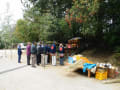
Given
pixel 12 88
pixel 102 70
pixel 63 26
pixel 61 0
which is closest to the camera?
pixel 12 88

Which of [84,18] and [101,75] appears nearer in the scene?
[101,75]

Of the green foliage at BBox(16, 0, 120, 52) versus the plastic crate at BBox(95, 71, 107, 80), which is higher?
the green foliage at BBox(16, 0, 120, 52)

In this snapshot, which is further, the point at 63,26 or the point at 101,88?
the point at 63,26

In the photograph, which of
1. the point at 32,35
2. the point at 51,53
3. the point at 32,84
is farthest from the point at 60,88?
the point at 32,35

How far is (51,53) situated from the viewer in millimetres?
9555

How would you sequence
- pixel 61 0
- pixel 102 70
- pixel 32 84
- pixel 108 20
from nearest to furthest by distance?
1. pixel 32 84
2. pixel 102 70
3. pixel 108 20
4. pixel 61 0

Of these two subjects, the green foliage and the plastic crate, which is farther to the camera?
the green foliage

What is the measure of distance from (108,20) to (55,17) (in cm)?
511

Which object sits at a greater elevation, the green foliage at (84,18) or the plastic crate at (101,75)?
the green foliage at (84,18)

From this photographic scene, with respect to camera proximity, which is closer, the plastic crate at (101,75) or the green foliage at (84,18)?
the plastic crate at (101,75)

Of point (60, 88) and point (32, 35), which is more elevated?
point (32, 35)

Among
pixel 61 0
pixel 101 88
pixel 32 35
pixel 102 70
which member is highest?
pixel 61 0

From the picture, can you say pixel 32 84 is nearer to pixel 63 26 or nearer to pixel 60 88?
pixel 60 88

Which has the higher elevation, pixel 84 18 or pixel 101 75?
pixel 84 18
